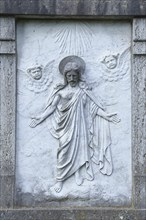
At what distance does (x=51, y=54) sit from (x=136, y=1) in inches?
48.2

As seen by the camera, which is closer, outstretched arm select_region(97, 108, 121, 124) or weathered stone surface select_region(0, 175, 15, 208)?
weathered stone surface select_region(0, 175, 15, 208)

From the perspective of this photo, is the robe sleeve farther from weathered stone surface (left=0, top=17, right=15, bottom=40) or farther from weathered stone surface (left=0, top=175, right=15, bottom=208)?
weathered stone surface (left=0, top=17, right=15, bottom=40)

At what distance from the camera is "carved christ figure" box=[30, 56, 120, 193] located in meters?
7.52

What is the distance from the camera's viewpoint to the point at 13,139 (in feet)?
24.5

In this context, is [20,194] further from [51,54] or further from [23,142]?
[51,54]

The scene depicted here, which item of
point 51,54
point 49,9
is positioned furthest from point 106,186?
point 49,9

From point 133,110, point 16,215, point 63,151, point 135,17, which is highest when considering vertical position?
point 135,17

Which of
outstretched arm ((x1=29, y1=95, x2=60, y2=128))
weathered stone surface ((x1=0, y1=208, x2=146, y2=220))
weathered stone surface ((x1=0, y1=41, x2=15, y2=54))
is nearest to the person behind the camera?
weathered stone surface ((x1=0, y1=208, x2=146, y2=220))

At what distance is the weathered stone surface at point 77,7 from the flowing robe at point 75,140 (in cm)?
99

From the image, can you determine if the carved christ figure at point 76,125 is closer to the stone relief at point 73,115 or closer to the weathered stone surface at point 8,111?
the stone relief at point 73,115

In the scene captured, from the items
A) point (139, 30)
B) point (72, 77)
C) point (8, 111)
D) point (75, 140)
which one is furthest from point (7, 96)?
point (139, 30)

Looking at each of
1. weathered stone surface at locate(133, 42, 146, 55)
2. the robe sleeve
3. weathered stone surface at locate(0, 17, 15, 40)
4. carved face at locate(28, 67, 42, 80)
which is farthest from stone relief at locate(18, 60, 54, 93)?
weathered stone surface at locate(133, 42, 146, 55)

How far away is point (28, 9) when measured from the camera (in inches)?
294

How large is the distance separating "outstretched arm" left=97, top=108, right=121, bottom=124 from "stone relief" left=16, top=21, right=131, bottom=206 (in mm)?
13
